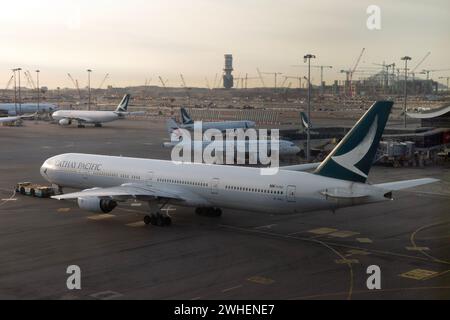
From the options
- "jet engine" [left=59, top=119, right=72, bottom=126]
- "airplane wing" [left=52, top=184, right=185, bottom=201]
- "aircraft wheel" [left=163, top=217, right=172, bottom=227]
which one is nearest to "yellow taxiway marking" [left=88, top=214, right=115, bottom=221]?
"airplane wing" [left=52, top=184, right=185, bottom=201]

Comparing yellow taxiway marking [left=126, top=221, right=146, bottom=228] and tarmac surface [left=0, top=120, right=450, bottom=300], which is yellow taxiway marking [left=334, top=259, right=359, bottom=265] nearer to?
tarmac surface [left=0, top=120, right=450, bottom=300]

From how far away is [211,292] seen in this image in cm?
2705

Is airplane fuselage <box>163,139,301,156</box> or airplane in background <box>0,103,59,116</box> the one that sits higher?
airplane in background <box>0,103,59,116</box>

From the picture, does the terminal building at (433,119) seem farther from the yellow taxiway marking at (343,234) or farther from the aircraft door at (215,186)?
the aircraft door at (215,186)

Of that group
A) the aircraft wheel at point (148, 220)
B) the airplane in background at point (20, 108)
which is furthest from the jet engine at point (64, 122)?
the aircraft wheel at point (148, 220)

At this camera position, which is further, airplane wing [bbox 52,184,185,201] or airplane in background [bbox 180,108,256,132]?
airplane in background [bbox 180,108,256,132]

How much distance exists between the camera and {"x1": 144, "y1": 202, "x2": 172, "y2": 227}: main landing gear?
4172 cm

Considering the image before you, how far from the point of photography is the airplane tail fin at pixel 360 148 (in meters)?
34.4

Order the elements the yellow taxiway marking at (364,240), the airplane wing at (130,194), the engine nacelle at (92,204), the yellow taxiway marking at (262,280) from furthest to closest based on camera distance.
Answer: the engine nacelle at (92,204) < the airplane wing at (130,194) < the yellow taxiway marking at (364,240) < the yellow taxiway marking at (262,280)

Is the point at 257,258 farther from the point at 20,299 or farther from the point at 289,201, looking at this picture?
the point at 20,299

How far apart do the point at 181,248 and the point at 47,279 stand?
8.98m

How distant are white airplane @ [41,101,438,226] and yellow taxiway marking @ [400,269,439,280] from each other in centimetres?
527

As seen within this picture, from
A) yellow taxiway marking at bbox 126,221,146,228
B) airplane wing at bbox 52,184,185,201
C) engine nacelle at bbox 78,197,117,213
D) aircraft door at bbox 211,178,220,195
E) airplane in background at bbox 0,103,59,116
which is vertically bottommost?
yellow taxiway marking at bbox 126,221,146,228
